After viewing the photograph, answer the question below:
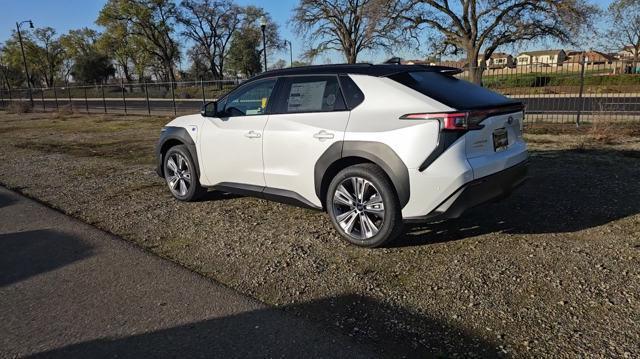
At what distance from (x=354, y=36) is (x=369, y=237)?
36.5 m

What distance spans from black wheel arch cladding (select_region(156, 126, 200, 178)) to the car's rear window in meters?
2.76

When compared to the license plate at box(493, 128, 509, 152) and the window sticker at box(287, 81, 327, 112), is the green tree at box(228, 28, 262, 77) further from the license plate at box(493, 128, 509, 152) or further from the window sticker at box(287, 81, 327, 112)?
the license plate at box(493, 128, 509, 152)

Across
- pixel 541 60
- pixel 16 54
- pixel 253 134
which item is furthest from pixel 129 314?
pixel 16 54

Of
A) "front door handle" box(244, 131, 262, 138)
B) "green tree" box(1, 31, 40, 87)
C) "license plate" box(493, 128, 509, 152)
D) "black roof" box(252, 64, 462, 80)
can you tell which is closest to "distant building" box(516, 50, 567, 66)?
"black roof" box(252, 64, 462, 80)

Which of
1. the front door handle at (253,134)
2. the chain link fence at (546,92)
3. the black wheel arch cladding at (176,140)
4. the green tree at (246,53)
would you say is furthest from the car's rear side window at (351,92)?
the green tree at (246,53)

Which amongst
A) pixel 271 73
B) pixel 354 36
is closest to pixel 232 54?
pixel 354 36

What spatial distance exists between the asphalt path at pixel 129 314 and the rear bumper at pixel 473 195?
1469mm

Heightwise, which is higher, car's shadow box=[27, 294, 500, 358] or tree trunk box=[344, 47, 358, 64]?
tree trunk box=[344, 47, 358, 64]

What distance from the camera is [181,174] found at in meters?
6.17

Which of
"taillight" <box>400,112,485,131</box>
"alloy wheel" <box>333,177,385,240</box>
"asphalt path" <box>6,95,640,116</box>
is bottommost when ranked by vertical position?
"alloy wheel" <box>333,177,385,240</box>

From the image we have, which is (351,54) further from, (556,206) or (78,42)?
(78,42)

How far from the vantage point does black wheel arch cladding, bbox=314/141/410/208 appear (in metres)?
3.93

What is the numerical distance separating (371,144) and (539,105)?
1449 centimetres

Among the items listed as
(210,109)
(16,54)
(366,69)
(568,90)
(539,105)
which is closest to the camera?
(366,69)
